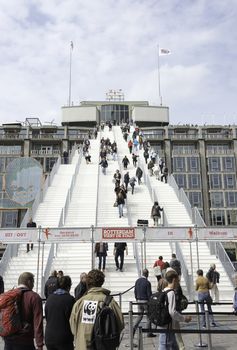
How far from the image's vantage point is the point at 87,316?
4.31m

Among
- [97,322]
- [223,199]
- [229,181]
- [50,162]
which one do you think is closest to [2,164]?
[50,162]

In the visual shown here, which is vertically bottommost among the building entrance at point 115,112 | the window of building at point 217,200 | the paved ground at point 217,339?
the paved ground at point 217,339

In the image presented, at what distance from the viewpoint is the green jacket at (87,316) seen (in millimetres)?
4277

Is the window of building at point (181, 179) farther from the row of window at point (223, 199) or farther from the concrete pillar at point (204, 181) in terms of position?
the row of window at point (223, 199)

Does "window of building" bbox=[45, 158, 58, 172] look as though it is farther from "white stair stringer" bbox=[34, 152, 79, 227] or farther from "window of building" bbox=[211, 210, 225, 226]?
"white stair stringer" bbox=[34, 152, 79, 227]

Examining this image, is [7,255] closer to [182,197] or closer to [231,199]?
[182,197]

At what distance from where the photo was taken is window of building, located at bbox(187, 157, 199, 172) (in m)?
67.6

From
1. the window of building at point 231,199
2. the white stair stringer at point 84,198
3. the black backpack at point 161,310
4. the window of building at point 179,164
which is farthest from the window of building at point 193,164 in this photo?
the black backpack at point 161,310

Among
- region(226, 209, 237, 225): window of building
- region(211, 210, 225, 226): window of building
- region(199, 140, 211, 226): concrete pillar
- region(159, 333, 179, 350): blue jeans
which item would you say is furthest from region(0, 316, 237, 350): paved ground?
region(211, 210, 225, 226): window of building

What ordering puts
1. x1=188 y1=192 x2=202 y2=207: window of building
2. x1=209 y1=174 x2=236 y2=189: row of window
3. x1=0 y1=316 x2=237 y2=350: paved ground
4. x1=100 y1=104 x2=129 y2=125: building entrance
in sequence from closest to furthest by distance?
x1=0 y1=316 x2=237 y2=350: paved ground < x1=188 y1=192 x2=202 y2=207: window of building < x1=209 y1=174 x2=236 y2=189: row of window < x1=100 y1=104 x2=129 y2=125: building entrance

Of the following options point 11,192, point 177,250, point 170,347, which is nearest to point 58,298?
point 170,347

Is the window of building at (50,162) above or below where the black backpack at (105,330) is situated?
above

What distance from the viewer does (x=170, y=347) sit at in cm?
586

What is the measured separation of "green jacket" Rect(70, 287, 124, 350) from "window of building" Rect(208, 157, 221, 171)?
65.4 m
